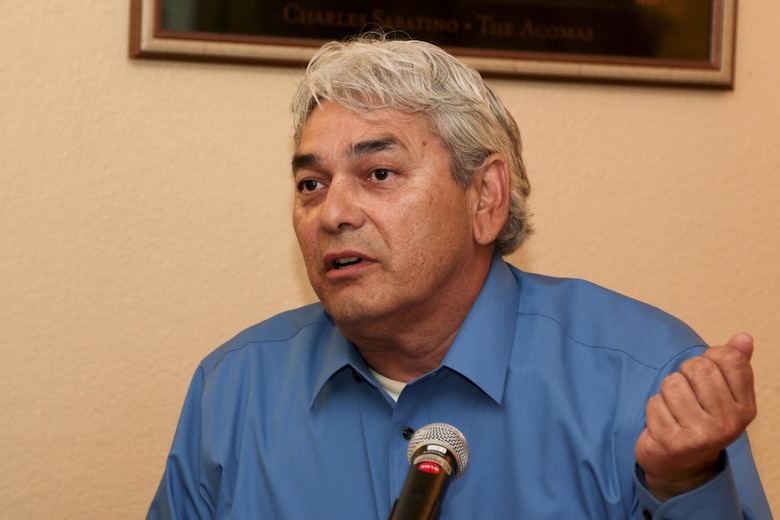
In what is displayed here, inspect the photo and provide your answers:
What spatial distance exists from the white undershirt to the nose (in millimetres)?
387

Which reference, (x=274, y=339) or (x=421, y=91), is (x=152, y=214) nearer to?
(x=274, y=339)

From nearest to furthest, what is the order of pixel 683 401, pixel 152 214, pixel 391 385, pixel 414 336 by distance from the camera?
pixel 683 401 < pixel 414 336 < pixel 391 385 < pixel 152 214

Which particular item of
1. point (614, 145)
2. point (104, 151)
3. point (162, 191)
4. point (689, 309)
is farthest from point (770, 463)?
point (104, 151)

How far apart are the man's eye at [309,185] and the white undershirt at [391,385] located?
43 cm

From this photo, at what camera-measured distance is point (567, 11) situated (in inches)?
101

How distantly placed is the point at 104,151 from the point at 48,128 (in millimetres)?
145

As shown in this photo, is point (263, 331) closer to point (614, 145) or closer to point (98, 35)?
point (98, 35)

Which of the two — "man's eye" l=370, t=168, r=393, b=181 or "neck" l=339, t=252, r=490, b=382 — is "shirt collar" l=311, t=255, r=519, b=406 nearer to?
"neck" l=339, t=252, r=490, b=382

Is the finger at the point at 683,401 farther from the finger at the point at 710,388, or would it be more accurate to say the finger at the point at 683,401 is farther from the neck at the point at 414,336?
the neck at the point at 414,336

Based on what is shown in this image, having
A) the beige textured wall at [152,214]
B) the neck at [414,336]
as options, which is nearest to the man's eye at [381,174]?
the neck at [414,336]

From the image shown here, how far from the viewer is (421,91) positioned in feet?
6.40

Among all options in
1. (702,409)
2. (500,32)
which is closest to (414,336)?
(702,409)

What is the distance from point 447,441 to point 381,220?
67 centimetres

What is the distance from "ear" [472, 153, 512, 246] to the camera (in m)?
2.03
